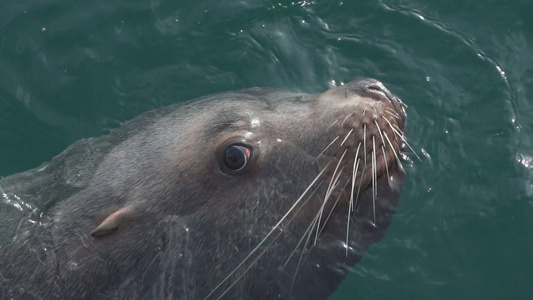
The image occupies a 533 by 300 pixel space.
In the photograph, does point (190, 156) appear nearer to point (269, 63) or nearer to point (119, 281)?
point (119, 281)

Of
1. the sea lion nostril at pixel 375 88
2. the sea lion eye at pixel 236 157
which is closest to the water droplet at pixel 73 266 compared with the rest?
the sea lion eye at pixel 236 157

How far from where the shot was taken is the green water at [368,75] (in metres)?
8.34

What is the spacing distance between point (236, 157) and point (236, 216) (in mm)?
463

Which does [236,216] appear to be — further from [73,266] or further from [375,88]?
[375,88]

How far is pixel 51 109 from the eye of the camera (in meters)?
9.51

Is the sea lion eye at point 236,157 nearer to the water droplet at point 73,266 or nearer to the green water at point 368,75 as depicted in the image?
the water droplet at point 73,266

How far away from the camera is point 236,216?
5.64m

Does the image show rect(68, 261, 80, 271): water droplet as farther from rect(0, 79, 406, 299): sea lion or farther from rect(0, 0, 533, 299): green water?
rect(0, 0, 533, 299): green water

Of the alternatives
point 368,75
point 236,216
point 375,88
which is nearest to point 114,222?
point 236,216

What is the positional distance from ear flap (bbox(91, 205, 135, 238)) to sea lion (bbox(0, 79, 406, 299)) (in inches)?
0.4

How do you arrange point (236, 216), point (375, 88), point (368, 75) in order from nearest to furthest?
point (236, 216), point (375, 88), point (368, 75)

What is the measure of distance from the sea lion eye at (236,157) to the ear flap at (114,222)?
867mm

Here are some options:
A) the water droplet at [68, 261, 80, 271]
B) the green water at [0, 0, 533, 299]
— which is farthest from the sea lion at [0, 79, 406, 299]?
the green water at [0, 0, 533, 299]

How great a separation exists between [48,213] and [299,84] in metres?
4.24
